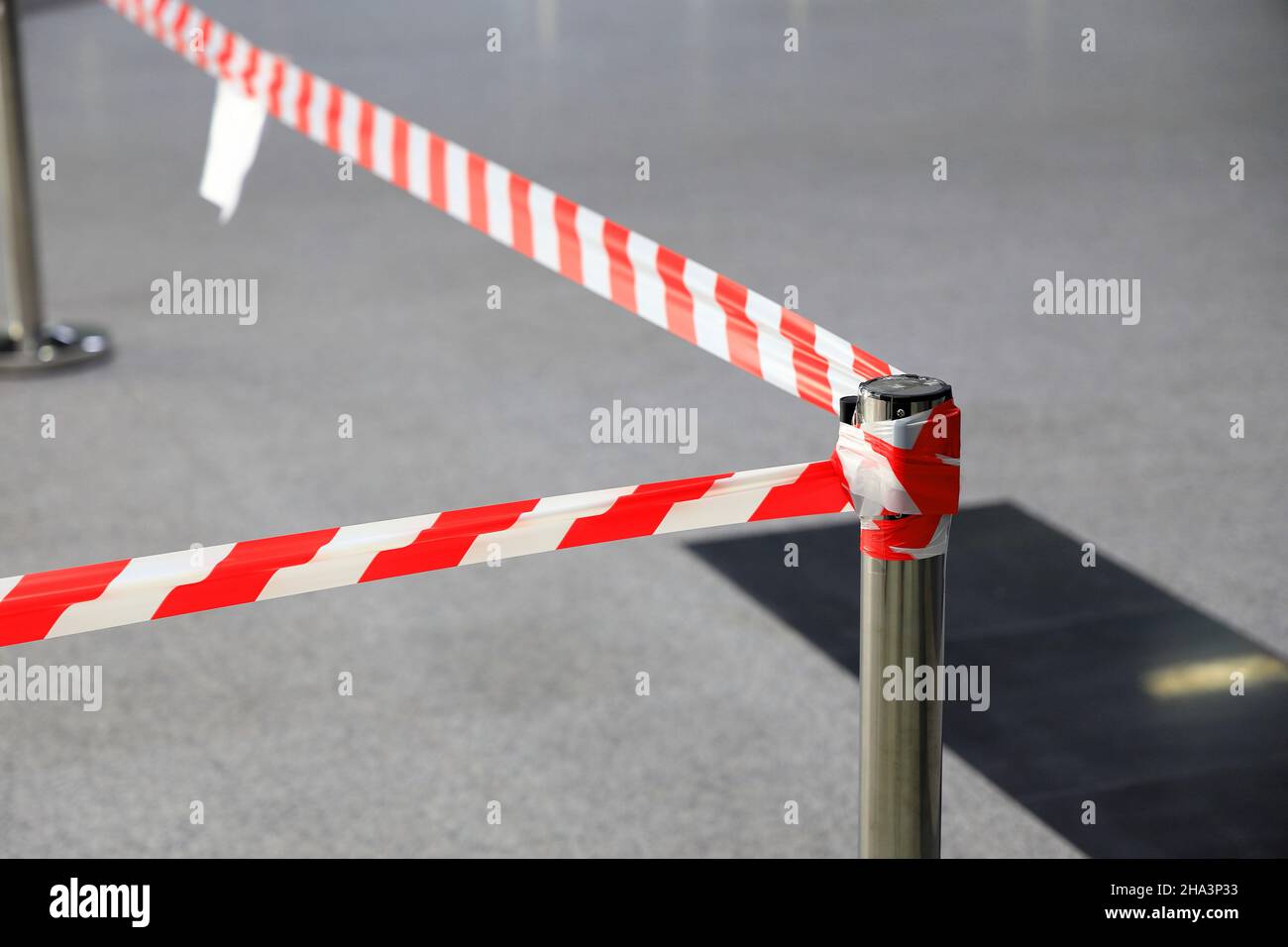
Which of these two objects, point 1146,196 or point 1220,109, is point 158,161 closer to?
point 1146,196

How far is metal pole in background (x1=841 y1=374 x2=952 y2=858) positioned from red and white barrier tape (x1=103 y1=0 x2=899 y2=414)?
18 centimetres

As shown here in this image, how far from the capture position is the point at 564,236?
3.16 meters

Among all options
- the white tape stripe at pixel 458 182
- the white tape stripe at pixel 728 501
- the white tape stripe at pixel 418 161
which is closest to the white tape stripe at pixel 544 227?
the white tape stripe at pixel 458 182

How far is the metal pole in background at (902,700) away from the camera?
5.96 feet

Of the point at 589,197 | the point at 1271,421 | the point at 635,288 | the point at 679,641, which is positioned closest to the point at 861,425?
the point at 635,288

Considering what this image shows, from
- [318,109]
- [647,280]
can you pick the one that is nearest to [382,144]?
[318,109]

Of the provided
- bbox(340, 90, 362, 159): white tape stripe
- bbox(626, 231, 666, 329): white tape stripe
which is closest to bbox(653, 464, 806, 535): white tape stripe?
bbox(626, 231, 666, 329): white tape stripe

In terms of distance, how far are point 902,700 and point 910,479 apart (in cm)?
25

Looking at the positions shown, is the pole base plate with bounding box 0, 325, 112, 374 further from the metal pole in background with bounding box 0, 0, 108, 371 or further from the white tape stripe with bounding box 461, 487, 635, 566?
the white tape stripe with bounding box 461, 487, 635, 566

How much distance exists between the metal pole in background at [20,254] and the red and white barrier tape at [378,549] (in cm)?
379

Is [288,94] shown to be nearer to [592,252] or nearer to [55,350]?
[55,350]

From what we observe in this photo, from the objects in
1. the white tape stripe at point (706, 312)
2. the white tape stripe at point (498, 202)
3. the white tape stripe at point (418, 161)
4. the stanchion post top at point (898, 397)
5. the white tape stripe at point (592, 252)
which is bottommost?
the stanchion post top at point (898, 397)

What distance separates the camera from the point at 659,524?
1.91 meters

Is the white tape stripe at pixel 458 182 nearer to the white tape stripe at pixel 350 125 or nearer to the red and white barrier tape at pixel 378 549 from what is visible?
the white tape stripe at pixel 350 125
